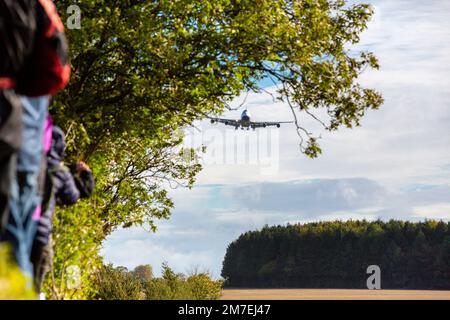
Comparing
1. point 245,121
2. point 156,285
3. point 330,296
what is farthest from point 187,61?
point 245,121

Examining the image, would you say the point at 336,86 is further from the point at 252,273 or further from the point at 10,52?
the point at 252,273

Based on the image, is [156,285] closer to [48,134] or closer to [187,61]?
[187,61]

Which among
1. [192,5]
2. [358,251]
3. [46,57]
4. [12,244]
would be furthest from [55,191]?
[358,251]

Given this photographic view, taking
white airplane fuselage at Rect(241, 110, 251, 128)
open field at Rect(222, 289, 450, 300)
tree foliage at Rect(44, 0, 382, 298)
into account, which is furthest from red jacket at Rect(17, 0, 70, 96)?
white airplane fuselage at Rect(241, 110, 251, 128)

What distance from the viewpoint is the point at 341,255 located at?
4425 cm

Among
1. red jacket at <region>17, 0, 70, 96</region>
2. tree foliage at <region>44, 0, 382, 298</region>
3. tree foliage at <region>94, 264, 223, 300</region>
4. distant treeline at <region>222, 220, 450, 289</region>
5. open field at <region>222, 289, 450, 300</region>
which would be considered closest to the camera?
red jacket at <region>17, 0, 70, 96</region>

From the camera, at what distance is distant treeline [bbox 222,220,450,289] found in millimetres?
42884

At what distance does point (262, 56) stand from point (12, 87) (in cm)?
1267

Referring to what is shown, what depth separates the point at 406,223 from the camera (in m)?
44.7

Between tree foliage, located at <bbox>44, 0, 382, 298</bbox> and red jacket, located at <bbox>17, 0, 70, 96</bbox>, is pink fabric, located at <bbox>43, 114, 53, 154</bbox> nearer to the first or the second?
red jacket, located at <bbox>17, 0, 70, 96</bbox>

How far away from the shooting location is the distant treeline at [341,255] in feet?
141

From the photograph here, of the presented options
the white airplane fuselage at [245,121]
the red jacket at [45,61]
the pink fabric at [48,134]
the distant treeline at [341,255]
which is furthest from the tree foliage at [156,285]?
the distant treeline at [341,255]

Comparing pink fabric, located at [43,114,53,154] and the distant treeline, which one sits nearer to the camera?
pink fabric, located at [43,114,53,154]

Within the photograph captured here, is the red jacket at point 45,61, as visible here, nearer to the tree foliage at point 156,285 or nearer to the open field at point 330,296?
the tree foliage at point 156,285
